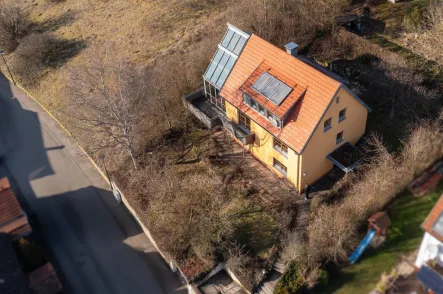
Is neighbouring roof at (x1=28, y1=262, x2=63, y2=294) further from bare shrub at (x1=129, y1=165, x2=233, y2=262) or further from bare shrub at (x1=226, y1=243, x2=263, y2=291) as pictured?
bare shrub at (x1=226, y1=243, x2=263, y2=291)

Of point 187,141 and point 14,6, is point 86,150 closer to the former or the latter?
point 187,141

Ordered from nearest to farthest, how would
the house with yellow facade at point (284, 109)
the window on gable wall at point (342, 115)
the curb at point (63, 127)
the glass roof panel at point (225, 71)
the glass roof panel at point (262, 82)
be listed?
the house with yellow facade at point (284, 109) < the window on gable wall at point (342, 115) < the glass roof panel at point (262, 82) < the glass roof panel at point (225, 71) < the curb at point (63, 127)

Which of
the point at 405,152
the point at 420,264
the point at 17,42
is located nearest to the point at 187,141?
the point at 405,152

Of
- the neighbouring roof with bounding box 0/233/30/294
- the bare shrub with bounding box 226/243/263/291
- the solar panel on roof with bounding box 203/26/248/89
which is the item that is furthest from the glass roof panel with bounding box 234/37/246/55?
the neighbouring roof with bounding box 0/233/30/294

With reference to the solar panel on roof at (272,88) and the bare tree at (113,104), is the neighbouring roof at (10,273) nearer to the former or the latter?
the bare tree at (113,104)

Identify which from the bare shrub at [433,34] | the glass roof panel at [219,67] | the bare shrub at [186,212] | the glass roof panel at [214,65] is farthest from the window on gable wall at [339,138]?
the bare shrub at [433,34]

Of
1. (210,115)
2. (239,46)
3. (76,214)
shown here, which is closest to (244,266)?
(210,115)
